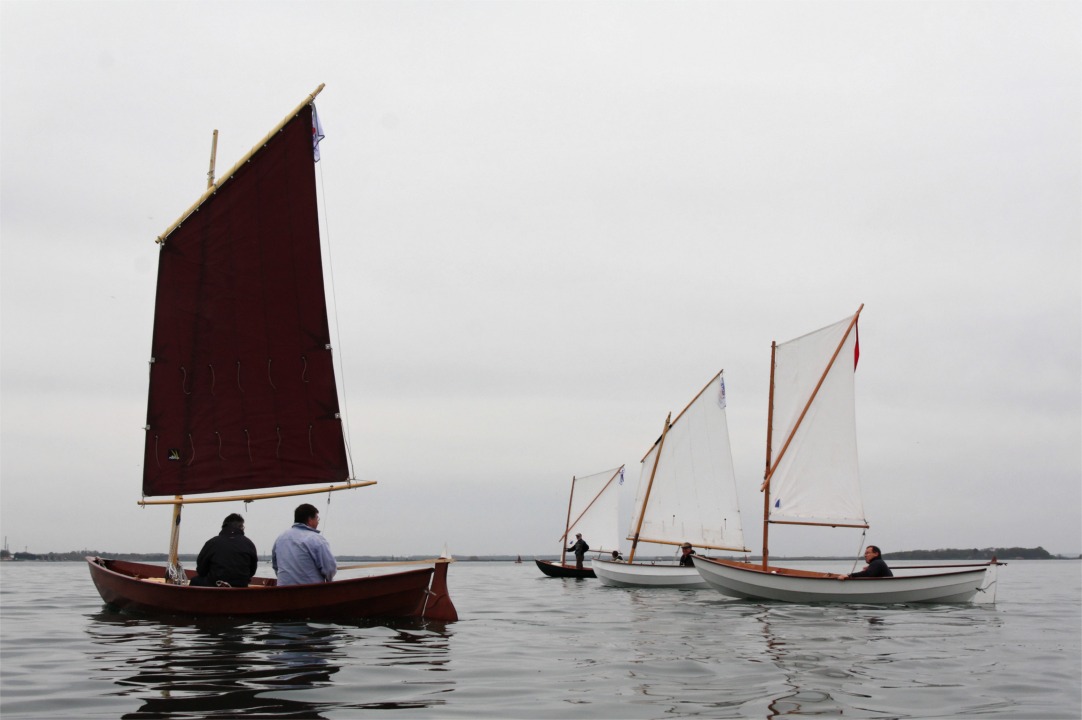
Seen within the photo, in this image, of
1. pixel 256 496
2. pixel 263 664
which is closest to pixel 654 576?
pixel 256 496

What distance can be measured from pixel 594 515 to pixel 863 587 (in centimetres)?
3203

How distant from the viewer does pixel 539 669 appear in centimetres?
1225

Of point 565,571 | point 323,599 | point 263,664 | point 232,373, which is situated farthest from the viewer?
point 565,571

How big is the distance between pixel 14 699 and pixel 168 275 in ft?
39.7

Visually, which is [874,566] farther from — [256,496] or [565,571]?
[565,571]

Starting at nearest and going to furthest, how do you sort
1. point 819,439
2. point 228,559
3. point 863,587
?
point 228,559 → point 863,587 → point 819,439

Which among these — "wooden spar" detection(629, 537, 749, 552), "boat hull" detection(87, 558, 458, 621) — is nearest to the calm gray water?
"boat hull" detection(87, 558, 458, 621)

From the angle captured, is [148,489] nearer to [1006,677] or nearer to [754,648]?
[754,648]

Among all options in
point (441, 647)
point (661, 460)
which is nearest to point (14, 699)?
point (441, 647)

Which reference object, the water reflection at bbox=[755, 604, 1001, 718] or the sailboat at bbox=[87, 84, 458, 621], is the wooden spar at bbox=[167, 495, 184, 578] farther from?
the water reflection at bbox=[755, 604, 1001, 718]

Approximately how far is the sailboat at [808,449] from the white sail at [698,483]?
7762 mm

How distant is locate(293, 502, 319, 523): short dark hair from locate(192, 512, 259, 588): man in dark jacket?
5.70 ft

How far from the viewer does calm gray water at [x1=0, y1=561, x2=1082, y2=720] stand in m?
9.30

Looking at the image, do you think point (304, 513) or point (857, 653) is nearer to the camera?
point (857, 653)
